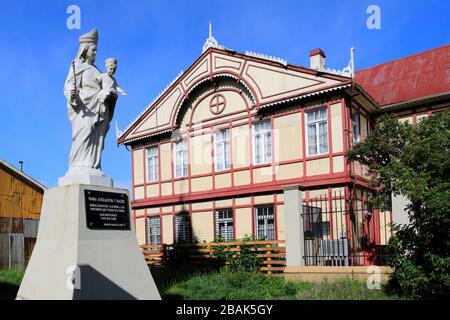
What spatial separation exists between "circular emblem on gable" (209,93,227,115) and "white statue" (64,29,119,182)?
1166cm

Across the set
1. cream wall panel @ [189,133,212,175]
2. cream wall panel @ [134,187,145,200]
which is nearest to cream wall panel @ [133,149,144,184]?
cream wall panel @ [134,187,145,200]

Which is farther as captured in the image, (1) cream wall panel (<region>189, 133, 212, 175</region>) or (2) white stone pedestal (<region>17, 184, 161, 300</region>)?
(1) cream wall panel (<region>189, 133, 212, 175</region>)

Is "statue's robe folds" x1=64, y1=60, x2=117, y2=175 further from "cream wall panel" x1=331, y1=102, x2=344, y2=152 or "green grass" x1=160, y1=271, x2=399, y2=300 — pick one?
"cream wall panel" x1=331, y1=102, x2=344, y2=152

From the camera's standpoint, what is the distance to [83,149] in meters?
8.50

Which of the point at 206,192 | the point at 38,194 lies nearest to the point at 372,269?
the point at 206,192

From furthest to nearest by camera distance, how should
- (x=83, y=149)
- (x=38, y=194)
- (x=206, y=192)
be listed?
(x=38, y=194) → (x=206, y=192) → (x=83, y=149)

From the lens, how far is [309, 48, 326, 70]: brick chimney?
63.0ft

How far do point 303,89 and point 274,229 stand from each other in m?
5.11

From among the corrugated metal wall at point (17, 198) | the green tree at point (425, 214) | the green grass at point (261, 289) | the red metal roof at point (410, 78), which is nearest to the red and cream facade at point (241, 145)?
the red metal roof at point (410, 78)

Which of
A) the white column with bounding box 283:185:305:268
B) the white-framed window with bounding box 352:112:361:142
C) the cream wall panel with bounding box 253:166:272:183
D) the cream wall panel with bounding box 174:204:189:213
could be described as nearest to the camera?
the white column with bounding box 283:185:305:268

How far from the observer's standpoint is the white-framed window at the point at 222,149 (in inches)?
795

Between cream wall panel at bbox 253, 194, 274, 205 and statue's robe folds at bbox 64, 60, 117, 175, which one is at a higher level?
statue's robe folds at bbox 64, 60, 117, 175
